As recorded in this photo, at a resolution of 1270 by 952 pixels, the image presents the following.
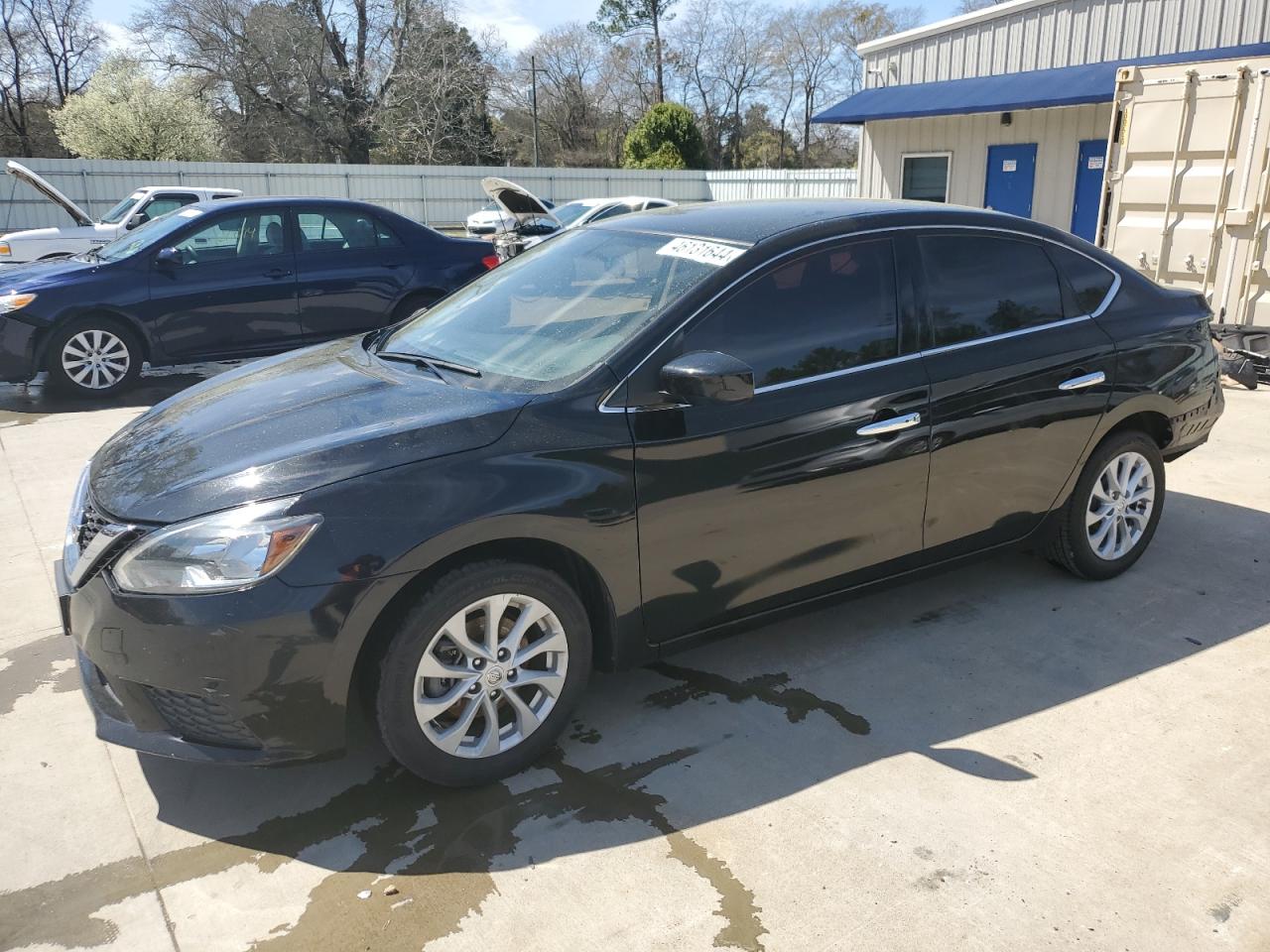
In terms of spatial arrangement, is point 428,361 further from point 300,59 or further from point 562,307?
point 300,59

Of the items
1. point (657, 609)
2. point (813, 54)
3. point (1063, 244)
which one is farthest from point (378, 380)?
point (813, 54)

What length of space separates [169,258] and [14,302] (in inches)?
47.6

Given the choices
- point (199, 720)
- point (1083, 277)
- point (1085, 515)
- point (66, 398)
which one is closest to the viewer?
point (199, 720)

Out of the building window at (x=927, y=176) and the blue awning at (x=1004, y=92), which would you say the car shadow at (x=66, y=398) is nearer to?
the blue awning at (x=1004, y=92)

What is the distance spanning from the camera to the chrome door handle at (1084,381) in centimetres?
401

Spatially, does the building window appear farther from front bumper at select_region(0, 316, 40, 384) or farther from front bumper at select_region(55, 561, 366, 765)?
front bumper at select_region(55, 561, 366, 765)

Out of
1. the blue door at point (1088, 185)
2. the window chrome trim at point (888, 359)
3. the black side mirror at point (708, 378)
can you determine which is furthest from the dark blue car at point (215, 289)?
the blue door at point (1088, 185)

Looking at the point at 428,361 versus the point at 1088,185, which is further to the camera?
the point at 1088,185

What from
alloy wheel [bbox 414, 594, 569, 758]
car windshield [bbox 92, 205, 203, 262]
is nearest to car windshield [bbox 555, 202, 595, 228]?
car windshield [bbox 92, 205, 203, 262]

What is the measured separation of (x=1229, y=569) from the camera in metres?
4.67

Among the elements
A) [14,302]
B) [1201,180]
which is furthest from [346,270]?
[1201,180]

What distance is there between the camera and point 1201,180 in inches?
351

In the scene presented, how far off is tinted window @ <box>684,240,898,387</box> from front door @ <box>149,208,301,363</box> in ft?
20.6

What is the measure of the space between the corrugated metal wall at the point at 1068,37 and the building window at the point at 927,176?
47.5 inches
